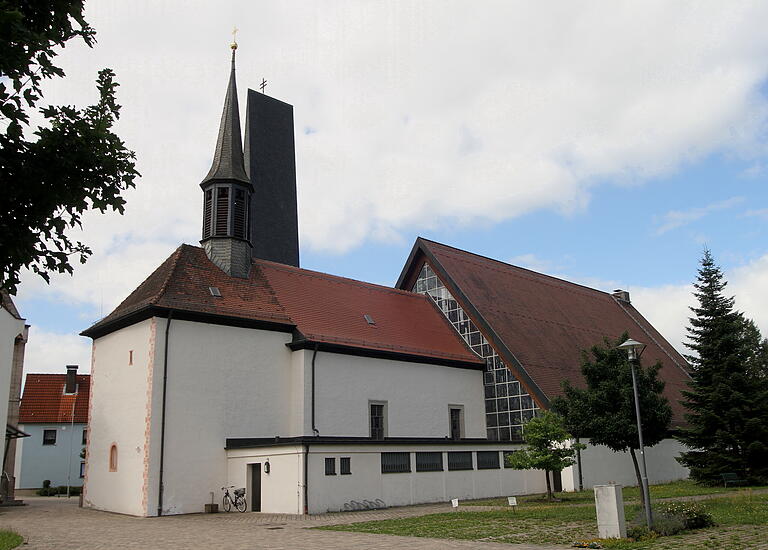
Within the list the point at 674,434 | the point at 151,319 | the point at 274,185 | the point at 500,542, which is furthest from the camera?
the point at 274,185

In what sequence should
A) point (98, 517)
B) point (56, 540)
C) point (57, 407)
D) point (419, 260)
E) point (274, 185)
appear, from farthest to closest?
point (274, 185), point (57, 407), point (419, 260), point (98, 517), point (56, 540)

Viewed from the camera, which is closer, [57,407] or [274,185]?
[57,407]

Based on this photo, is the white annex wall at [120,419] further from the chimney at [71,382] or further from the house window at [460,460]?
the chimney at [71,382]

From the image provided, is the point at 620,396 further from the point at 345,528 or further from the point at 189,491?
the point at 189,491

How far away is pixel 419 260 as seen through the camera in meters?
36.3

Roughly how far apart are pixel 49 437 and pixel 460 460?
2901 cm

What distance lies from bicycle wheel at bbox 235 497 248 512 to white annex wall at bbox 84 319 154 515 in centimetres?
287

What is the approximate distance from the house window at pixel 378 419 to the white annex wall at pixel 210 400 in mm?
3551

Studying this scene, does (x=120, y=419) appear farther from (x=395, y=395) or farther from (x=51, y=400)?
(x=51, y=400)

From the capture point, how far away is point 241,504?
2267 centimetres

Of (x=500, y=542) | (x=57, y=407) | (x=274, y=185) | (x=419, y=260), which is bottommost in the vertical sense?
(x=500, y=542)

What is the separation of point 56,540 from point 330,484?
8903 mm

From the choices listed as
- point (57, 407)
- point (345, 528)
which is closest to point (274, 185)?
point (57, 407)

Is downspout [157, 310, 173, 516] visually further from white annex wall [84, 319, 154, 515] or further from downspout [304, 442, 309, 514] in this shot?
downspout [304, 442, 309, 514]
